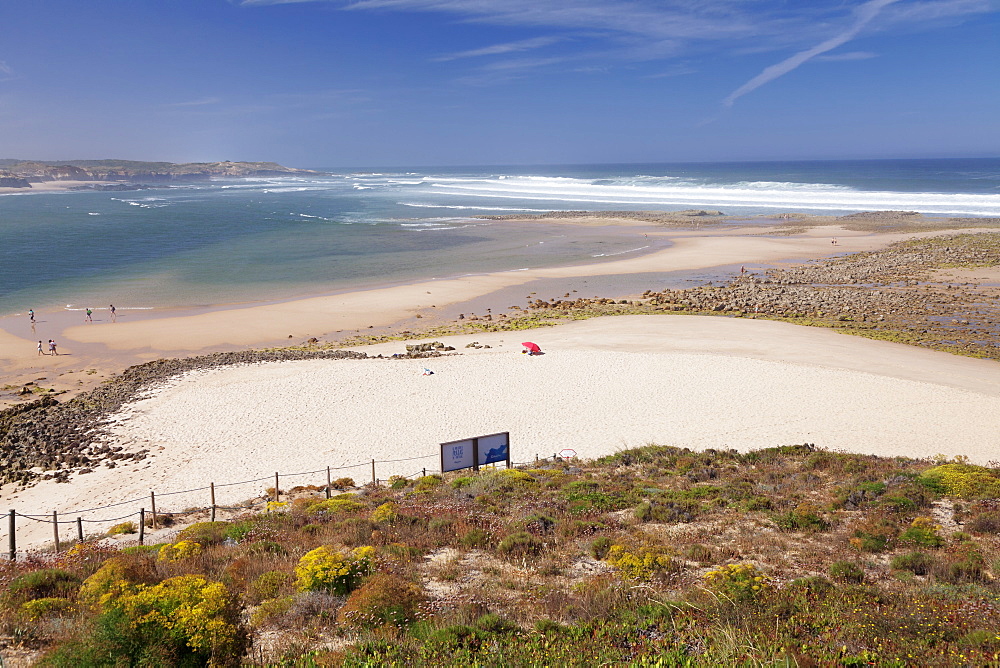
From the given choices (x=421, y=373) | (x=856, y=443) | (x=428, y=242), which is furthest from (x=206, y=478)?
(x=428, y=242)

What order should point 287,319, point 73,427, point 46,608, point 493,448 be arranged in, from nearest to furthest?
point 46,608, point 493,448, point 73,427, point 287,319

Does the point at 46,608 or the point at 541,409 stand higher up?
the point at 46,608

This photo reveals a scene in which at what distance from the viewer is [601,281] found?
42.8 metres

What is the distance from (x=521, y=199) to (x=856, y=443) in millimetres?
98658

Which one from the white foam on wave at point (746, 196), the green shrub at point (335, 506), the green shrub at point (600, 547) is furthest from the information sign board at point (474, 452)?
the white foam on wave at point (746, 196)

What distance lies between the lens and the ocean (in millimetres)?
42562

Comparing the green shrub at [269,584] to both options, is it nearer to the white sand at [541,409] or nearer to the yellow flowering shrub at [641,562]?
the yellow flowering shrub at [641,562]

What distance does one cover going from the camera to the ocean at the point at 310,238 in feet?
140

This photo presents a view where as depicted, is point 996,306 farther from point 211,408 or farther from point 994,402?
point 211,408

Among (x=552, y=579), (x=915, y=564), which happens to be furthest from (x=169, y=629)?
(x=915, y=564)

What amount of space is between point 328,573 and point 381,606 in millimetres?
973

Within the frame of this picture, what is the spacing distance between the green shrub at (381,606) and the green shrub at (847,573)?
5082mm

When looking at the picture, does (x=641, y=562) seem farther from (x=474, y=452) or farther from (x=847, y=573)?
(x=474, y=452)

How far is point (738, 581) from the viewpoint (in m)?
7.14
